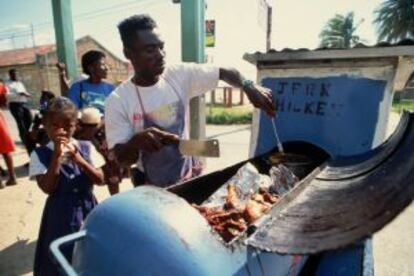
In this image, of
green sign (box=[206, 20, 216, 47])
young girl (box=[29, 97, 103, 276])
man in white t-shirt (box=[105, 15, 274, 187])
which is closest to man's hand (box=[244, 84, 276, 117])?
man in white t-shirt (box=[105, 15, 274, 187])

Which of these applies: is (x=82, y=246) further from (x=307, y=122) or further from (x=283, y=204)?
(x=307, y=122)

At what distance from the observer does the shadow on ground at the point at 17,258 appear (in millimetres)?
3340

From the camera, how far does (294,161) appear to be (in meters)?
2.37

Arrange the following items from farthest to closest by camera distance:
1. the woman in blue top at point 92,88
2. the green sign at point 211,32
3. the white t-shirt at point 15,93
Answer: the green sign at point 211,32 → the white t-shirt at point 15,93 → the woman in blue top at point 92,88

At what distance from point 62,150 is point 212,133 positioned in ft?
31.6

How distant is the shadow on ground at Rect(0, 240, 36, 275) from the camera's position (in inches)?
131

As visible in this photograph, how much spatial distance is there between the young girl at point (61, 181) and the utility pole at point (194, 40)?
7.02ft

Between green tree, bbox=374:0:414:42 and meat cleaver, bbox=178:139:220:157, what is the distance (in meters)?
32.2

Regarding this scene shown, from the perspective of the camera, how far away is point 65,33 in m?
6.18

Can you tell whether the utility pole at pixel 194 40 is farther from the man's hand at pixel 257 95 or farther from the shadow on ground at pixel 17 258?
the shadow on ground at pixel 17 258

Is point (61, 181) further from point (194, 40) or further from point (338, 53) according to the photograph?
point (194, 40)

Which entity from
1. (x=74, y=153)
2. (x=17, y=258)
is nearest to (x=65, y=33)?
(x=17, y=258)

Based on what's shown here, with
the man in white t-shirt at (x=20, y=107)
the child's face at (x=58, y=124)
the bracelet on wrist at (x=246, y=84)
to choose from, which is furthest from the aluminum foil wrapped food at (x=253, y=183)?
the man in white t-shirt at (x=20, y=107)

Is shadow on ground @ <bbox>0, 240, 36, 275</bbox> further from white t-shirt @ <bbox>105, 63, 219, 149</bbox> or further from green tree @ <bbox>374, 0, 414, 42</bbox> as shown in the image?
green tree @ <bbox>374, 0, 414, 42</bbox>
